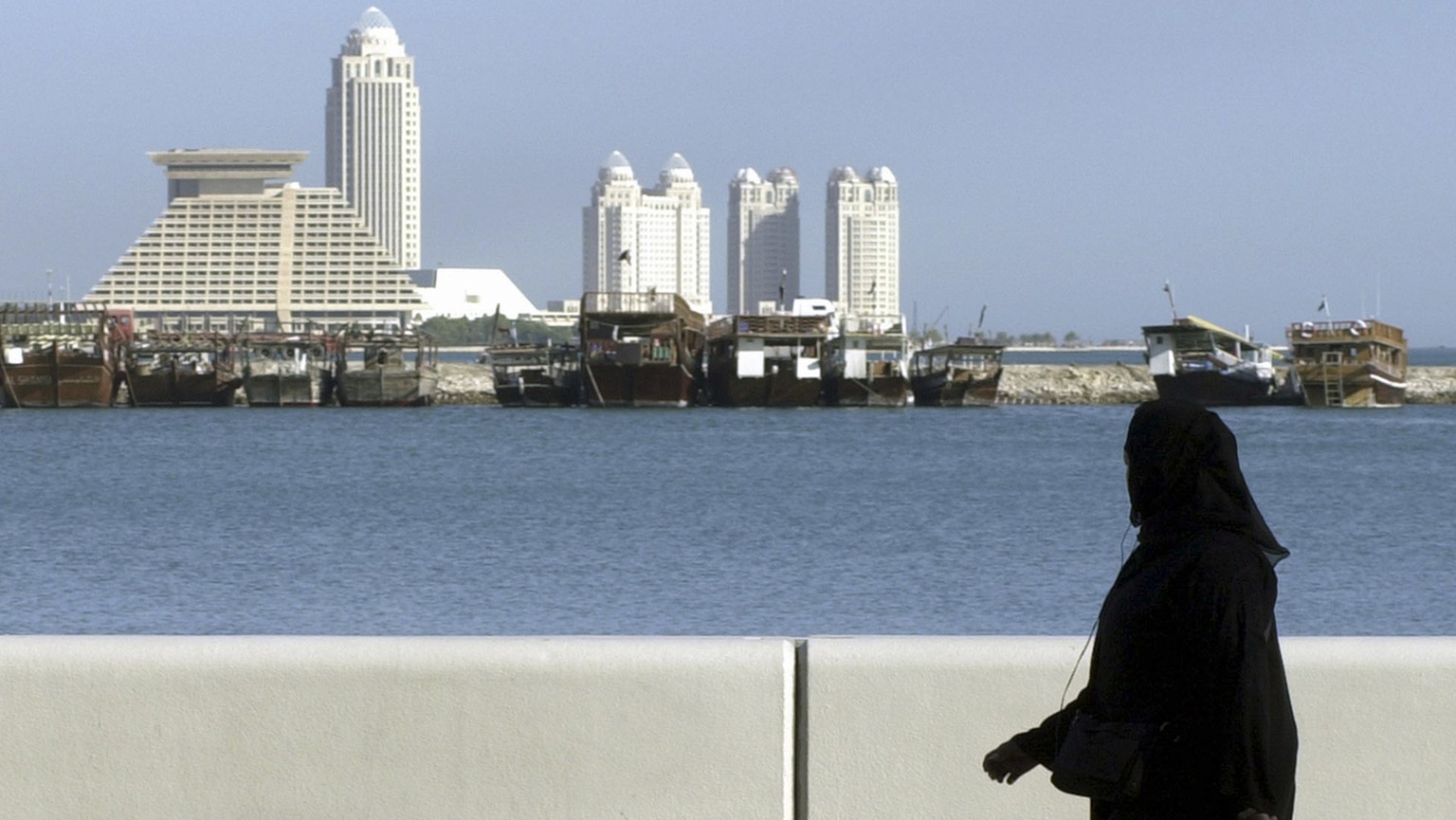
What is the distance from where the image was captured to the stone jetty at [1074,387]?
10831 centimetres

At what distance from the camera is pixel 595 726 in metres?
4.98

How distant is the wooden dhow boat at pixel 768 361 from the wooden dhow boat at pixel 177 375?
2205cm

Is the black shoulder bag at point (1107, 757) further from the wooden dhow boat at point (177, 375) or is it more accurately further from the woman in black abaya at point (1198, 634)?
the wooden dhow boat at point (177, 375)

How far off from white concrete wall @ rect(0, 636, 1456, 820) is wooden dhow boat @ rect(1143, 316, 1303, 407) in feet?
273

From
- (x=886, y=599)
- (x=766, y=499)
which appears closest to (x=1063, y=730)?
(x=886, y=599)

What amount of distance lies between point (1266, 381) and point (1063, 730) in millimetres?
91006

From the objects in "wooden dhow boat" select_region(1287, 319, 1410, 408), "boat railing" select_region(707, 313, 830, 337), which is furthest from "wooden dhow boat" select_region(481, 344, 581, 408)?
"wooden dhow boat" select_region(1287, 319, 1410, 408)

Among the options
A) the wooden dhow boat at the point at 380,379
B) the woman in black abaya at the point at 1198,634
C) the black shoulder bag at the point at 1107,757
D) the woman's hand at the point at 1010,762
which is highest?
the woman in black abaya at the point at 1198,634

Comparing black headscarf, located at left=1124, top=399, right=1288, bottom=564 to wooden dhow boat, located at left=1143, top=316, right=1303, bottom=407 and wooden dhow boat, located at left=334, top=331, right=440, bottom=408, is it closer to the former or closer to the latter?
wooden dhow boat, located at left=1143, top=316, right=1303, bottom=407

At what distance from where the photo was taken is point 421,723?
4980mm

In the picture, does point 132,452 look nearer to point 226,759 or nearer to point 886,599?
point 886,599

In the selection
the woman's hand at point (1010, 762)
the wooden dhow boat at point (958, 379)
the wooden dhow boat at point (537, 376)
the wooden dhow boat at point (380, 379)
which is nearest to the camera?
the woman's hand at point (1010, 762)

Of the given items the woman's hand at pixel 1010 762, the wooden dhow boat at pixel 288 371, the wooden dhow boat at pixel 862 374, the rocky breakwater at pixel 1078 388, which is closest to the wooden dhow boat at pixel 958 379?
the wooden dhow boat at pixel 862 374

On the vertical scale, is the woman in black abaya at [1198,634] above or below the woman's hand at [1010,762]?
above
